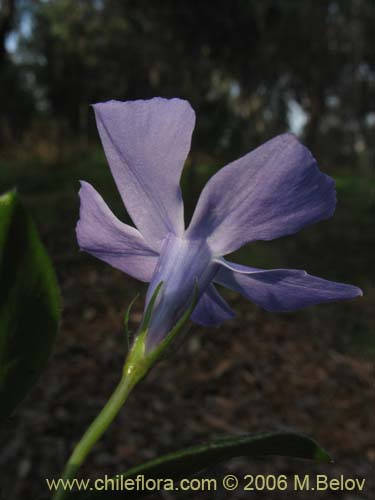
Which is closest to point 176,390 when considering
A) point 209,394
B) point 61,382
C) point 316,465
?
point 209,394

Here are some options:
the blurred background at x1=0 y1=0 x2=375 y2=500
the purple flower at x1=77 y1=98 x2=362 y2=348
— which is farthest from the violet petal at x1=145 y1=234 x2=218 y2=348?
the blurred background at x1=0 y1=0 x2=375 y2=500

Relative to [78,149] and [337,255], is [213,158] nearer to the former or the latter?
[78,149]

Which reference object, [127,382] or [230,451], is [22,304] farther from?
[230,451]

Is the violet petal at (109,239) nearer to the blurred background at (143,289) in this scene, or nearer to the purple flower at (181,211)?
the purple flower at (181,211)

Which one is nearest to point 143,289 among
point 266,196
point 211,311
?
point 211,311

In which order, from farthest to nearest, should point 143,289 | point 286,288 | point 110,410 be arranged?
point 143,289 < point 286,288 < point 110,410
